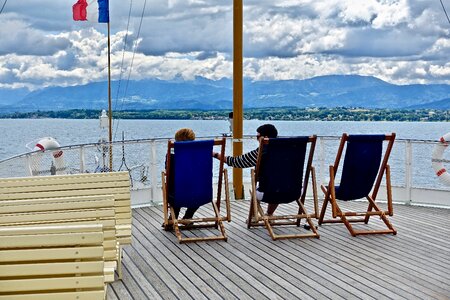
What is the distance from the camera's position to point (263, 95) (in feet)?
381

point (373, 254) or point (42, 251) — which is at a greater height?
point (42, 251)

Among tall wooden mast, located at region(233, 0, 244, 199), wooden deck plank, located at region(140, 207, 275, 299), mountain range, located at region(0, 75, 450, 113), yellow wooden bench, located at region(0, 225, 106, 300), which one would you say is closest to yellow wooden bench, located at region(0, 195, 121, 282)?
yellow wooden bench, located at region(0, 225, 106, 300)

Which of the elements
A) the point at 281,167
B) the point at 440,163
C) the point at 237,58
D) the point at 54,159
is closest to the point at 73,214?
the point at 281,167

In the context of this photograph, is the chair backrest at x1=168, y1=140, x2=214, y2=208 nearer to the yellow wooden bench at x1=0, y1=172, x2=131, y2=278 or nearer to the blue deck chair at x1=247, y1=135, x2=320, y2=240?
the blue deck chair at x1=247, y1=135, x2=320, y2=240

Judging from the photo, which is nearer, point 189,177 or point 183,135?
point 189,177

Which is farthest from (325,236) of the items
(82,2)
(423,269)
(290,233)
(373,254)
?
(82,2)

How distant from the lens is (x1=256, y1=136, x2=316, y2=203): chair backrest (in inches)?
228

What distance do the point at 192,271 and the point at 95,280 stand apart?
2.15m

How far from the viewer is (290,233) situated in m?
6.12

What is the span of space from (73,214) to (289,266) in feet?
7.11

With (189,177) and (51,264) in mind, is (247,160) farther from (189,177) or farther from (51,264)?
(51,264)

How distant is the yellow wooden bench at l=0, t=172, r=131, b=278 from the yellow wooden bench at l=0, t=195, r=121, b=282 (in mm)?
536

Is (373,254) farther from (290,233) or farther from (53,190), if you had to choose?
(53,190)

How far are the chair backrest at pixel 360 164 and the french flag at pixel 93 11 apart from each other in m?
9.33
